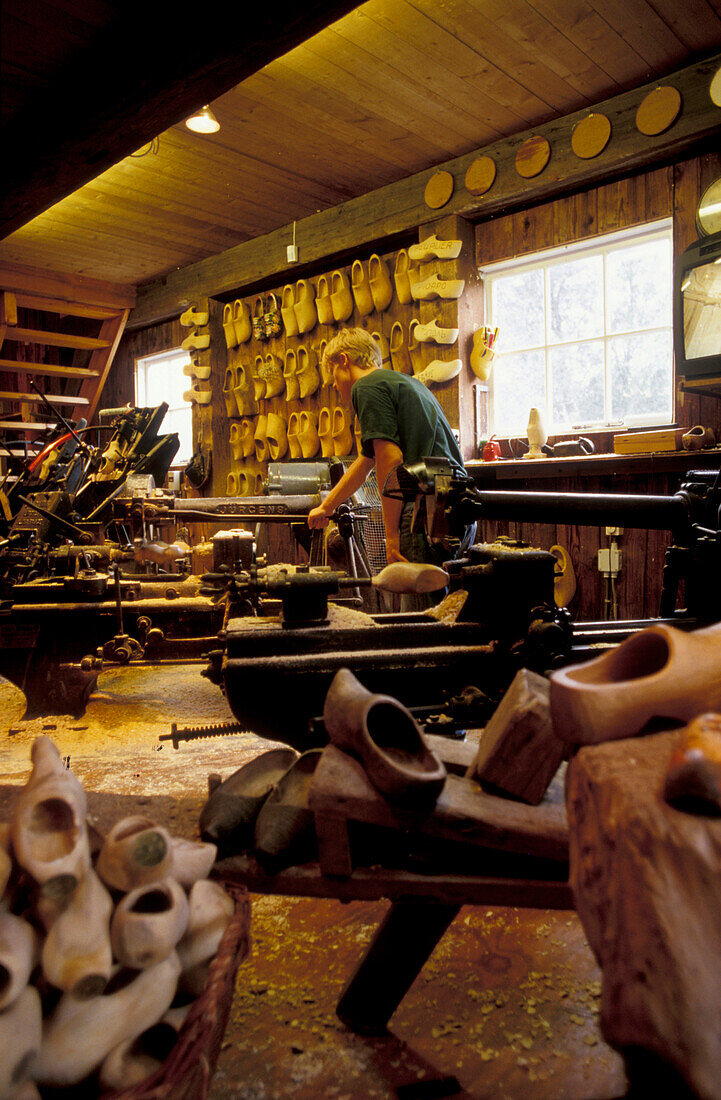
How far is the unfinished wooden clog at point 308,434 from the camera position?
630 cm

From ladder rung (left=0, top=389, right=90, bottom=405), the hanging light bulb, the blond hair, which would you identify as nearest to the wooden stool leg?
the blond hair

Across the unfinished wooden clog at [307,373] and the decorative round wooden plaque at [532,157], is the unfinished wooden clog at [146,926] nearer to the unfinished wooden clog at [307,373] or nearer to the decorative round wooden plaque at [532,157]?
the decorative round wooden plaque at [532,157]

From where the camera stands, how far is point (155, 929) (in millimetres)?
948

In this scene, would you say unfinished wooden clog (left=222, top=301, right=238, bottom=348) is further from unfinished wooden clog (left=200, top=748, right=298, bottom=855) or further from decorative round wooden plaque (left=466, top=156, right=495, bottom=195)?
unfinished wooden clog (left=200, top=748, right=298, bottom=855)

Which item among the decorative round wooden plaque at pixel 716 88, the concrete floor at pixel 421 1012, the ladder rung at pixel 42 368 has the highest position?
the decorative round wooden plaque at pixel 716 88

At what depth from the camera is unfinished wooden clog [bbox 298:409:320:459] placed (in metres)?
6.30

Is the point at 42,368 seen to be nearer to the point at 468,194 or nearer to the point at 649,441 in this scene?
the point at 468,194

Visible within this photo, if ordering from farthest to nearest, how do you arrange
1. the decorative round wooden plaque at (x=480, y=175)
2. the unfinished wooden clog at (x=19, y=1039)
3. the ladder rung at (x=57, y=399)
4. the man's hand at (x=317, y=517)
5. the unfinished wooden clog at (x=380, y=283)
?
the ladder rung at (x=57, y=399) < the unfinished wooden clog at (x=380, y=283) < the decorative round wooden plaque at (x=480, y=175) < the man's hand at (x=317, y=517) < the unfinished wooden clog at (x=19, y=1039)

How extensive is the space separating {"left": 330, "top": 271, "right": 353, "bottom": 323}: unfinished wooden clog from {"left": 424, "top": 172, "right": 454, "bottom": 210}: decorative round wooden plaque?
101 centimetres

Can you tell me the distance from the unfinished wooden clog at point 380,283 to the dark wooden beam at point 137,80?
3.38 m

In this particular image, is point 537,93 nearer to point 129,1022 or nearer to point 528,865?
point 528,865

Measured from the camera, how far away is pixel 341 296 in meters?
6.00

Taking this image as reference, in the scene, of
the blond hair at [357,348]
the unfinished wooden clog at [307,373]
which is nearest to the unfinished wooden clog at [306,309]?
the unfinished wooden clog at [307,373]

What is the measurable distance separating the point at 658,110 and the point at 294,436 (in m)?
3.61
